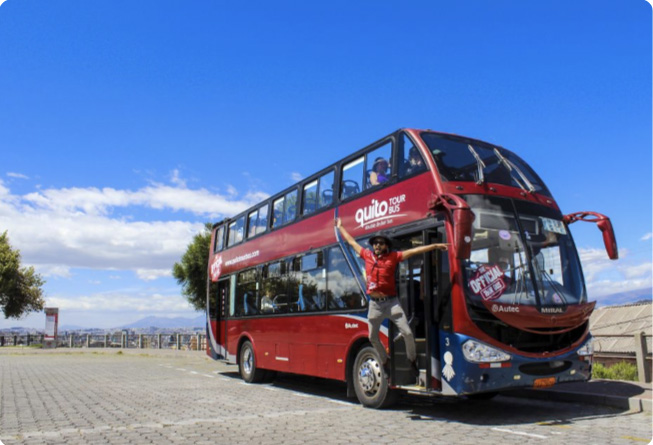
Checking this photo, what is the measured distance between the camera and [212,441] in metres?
6.93

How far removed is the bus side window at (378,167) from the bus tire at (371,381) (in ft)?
8.99

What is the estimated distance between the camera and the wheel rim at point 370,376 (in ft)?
30.5

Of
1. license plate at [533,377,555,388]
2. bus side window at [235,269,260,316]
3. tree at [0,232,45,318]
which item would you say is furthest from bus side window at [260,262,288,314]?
tree at [0,232,45,318]

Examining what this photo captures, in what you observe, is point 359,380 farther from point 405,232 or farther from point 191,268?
point 191,268

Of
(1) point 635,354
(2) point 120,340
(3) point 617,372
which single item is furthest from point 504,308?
(2) point 120,340

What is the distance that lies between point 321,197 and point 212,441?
19.4 feet

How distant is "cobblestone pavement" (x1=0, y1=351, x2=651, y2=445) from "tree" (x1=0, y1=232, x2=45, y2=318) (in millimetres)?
35440

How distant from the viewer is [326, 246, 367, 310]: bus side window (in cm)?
1021

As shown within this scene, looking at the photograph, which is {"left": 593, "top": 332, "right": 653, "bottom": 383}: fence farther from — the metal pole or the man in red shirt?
the man in red shirt

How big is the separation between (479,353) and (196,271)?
33663 mm

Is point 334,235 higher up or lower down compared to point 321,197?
lower down

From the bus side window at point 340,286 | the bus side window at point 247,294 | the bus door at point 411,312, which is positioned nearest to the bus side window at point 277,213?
the bus side window at point 247,294

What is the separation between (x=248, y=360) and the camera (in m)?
14.8

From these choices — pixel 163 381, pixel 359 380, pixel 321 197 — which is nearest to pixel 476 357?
pixel 359 380
